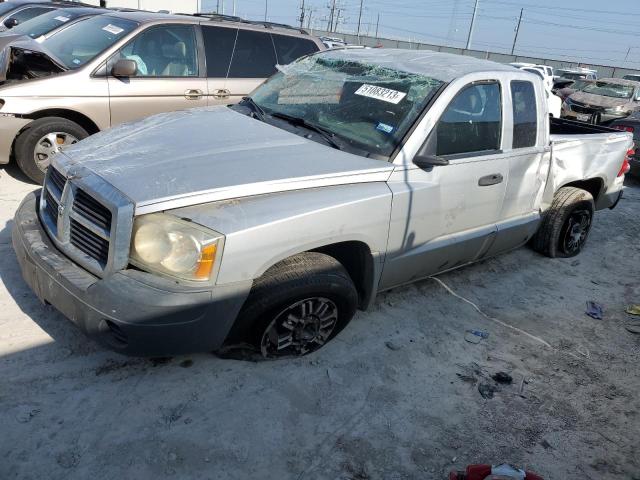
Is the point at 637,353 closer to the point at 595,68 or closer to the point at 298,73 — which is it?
the point at 298,73

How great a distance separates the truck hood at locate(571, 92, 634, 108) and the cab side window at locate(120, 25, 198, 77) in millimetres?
12629

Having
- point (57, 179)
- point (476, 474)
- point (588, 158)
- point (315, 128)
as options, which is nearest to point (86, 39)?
point (57, 179)

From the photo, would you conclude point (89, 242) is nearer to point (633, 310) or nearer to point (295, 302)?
point (295, 302)

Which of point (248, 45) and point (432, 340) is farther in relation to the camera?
point (248, 45)

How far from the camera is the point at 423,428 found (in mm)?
2922

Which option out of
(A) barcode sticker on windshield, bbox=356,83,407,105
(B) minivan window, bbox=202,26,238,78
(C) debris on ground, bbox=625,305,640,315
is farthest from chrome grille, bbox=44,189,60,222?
(C) debris on ground, bbox=625,305,640,315

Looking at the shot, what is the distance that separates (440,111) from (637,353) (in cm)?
234

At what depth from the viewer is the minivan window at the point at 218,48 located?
6133mm

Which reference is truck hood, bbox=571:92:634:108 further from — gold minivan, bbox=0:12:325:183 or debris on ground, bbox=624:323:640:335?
debris on ground, bbox=624:323:640:335

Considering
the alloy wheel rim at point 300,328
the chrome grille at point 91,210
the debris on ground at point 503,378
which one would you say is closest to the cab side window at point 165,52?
the chrome grille at point 91,210

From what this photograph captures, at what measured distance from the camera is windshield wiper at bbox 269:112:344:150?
3.43m

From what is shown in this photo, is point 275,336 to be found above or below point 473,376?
above

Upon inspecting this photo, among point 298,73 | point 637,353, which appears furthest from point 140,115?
point 637,353

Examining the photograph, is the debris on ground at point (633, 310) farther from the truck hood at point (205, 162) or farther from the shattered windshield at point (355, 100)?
the truck hood at point (205, 162)
